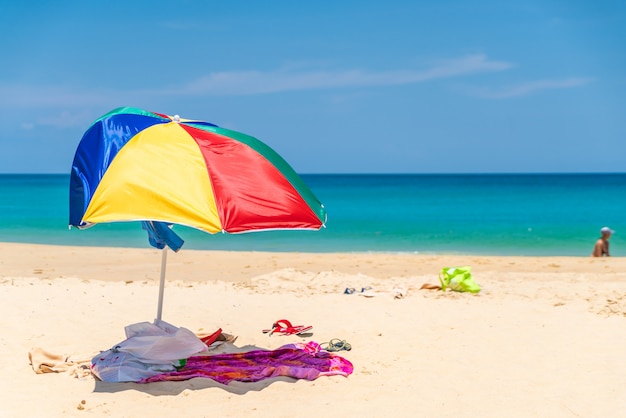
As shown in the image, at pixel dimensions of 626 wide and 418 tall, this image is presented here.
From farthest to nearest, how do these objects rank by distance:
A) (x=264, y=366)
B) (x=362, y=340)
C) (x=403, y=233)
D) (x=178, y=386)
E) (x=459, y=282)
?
(x=403, y=233), (x=459, y=282), (x=362, y=340), (x=264, y=366), (x=178, y=386)

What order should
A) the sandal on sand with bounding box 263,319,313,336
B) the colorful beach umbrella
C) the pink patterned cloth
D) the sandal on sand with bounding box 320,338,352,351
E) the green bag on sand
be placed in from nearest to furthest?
the colorful beach umbrella → the pink patterned cloth → the sandal on sand with bounding box 320,338,352,351 → the sandal on sand with bounding box 263,319,313,336 → the green bag on sand

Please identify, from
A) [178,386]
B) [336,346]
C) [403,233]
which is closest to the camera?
[178,386]

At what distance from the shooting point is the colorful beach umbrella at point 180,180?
5062 mm

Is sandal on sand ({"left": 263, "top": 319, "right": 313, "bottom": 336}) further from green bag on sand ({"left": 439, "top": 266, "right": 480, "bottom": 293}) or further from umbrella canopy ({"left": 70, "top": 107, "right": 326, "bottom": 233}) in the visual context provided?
green bag on sand ({"left": 439, "top": 266, "right": 480, "bottom": 293})

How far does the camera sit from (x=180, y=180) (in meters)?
5.28

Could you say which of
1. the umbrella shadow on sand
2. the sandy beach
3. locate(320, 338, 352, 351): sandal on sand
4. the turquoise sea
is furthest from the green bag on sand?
the turquoise sea

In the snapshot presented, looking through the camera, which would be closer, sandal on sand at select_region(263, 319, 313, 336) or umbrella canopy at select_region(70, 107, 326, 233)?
umbrella canopy at select_region(70, 107, 326, 233)

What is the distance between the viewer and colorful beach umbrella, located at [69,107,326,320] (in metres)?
5.06

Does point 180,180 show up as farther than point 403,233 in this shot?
No

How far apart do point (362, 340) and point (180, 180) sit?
2.85 metres

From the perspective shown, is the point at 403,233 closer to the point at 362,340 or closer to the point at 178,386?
the point at 362,340

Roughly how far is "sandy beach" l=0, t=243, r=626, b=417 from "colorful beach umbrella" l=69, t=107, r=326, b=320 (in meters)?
1.35

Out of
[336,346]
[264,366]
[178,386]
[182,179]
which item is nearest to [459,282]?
[336,346]

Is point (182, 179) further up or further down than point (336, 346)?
further up
